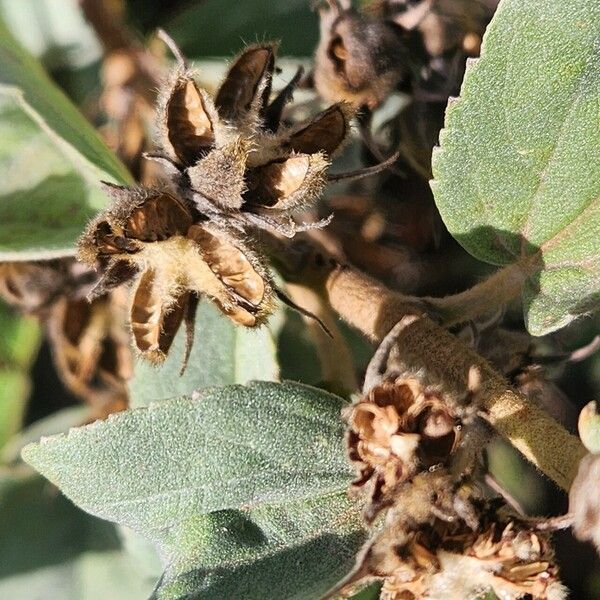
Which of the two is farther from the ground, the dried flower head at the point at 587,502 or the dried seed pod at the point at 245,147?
the dried seed pod at the point at 245,147

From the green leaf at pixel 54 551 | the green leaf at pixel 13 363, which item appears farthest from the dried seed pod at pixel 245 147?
the green leaf at pixel 54 551

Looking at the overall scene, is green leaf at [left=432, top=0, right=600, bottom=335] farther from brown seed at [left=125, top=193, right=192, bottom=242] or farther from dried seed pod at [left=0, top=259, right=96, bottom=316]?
dried seed pod at [left=0, top=259, right=96, bottom=316]

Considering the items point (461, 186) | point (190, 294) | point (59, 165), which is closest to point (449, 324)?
point (461, 186)

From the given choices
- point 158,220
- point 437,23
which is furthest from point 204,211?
point 437,23

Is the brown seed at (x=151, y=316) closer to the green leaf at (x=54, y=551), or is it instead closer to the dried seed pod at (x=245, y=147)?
the dried seed pod at (x=245, y=147)

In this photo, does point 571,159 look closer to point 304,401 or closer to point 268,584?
point 304,401

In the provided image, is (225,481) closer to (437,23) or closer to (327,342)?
(327,342)
